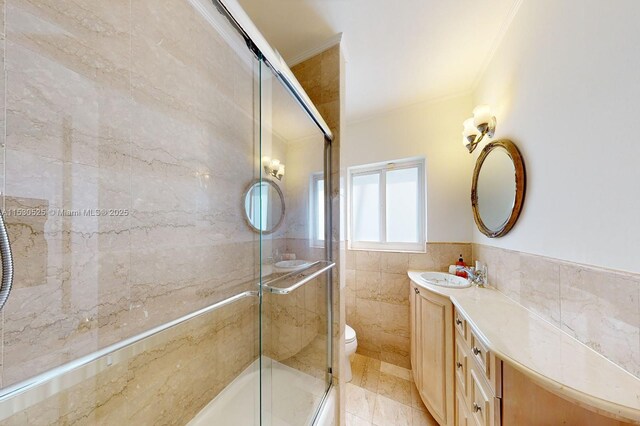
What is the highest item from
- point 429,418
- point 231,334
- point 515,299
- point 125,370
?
point 515,299

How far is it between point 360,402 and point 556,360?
1390mm

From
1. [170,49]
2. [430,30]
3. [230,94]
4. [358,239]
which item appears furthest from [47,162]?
[358,239]

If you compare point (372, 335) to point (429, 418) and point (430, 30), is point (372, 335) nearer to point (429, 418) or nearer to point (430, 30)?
point (429, 418)

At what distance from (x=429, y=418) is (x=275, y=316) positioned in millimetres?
1309

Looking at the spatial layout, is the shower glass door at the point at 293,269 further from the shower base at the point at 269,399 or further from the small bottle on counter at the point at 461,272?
the small bottle on counter at the point at 461,272

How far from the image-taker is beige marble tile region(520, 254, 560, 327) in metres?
0.90

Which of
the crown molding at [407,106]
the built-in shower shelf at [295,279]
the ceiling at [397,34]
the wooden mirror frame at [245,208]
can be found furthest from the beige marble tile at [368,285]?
the ceiling at [397,34]

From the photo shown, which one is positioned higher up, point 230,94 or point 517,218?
point 230,94

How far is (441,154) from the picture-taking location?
6.46ft

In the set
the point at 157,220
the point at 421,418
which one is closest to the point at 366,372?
the point at 421,418

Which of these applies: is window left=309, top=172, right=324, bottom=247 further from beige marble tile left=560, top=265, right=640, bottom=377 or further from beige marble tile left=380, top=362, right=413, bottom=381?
beige marble tile left=380, top=362, right=413, bottom=381

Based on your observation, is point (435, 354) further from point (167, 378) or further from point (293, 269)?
point (167, 378)

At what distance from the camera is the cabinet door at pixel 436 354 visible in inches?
50.7

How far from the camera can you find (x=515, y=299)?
3.88 feet
